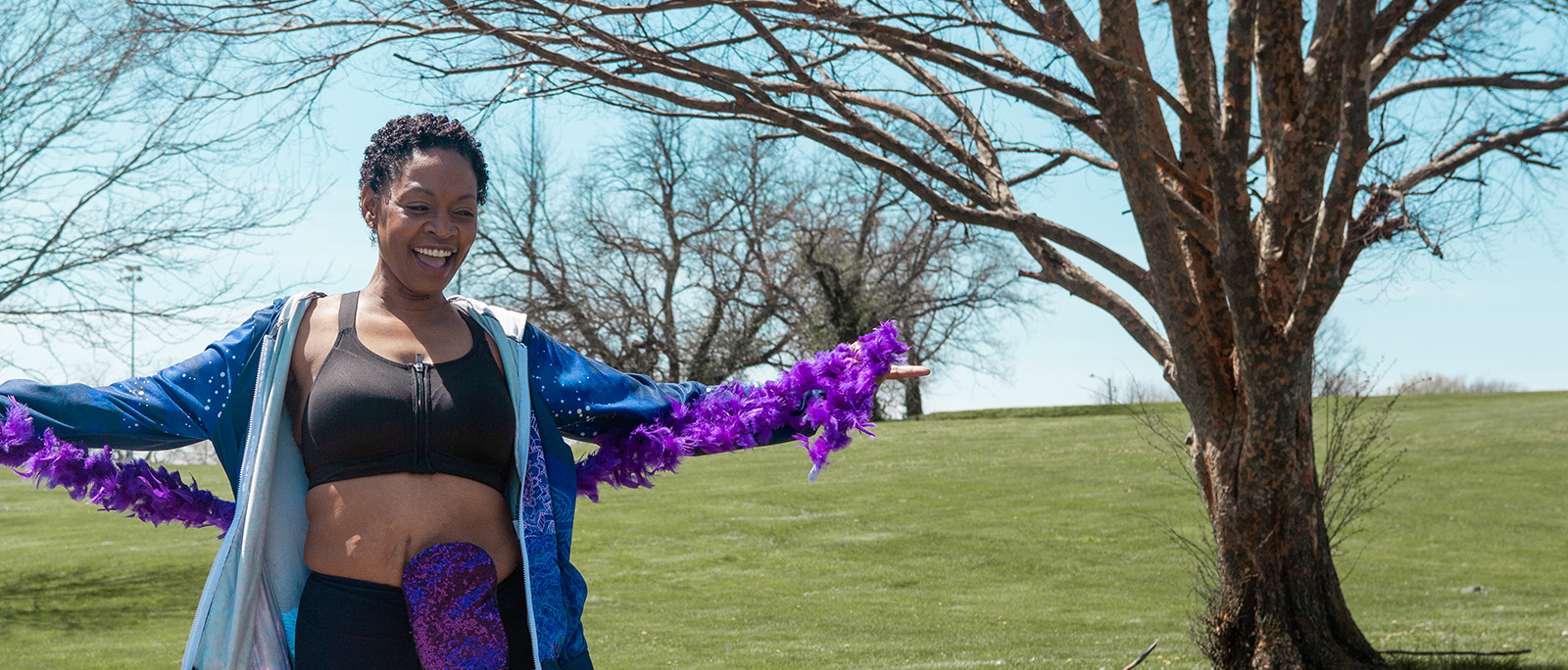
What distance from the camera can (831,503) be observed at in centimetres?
1956

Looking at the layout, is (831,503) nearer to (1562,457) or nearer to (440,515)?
(1562,457)

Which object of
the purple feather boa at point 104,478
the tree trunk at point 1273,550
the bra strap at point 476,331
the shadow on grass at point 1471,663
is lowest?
the shadow on grass at point 1471,663

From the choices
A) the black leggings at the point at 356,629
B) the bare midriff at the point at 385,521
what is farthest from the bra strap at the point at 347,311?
the black leggings at the point at 356,629

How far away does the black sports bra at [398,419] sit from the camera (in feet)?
8.43

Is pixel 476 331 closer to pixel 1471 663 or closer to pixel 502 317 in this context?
pixel 502 317

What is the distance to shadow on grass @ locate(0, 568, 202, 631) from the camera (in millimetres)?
11609

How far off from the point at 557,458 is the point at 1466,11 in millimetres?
8618

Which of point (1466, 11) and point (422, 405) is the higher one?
point (1466, 11)

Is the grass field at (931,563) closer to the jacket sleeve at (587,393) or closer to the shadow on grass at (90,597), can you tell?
the shadow on grass at (90,597)

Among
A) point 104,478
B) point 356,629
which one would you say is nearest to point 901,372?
point 356,629

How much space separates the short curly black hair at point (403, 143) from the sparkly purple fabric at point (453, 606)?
85cm

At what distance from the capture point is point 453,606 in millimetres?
2527

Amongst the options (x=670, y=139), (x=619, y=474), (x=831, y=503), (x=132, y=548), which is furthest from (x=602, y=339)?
(x=619, y=474)

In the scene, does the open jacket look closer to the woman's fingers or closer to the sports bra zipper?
the sports bra zipper
